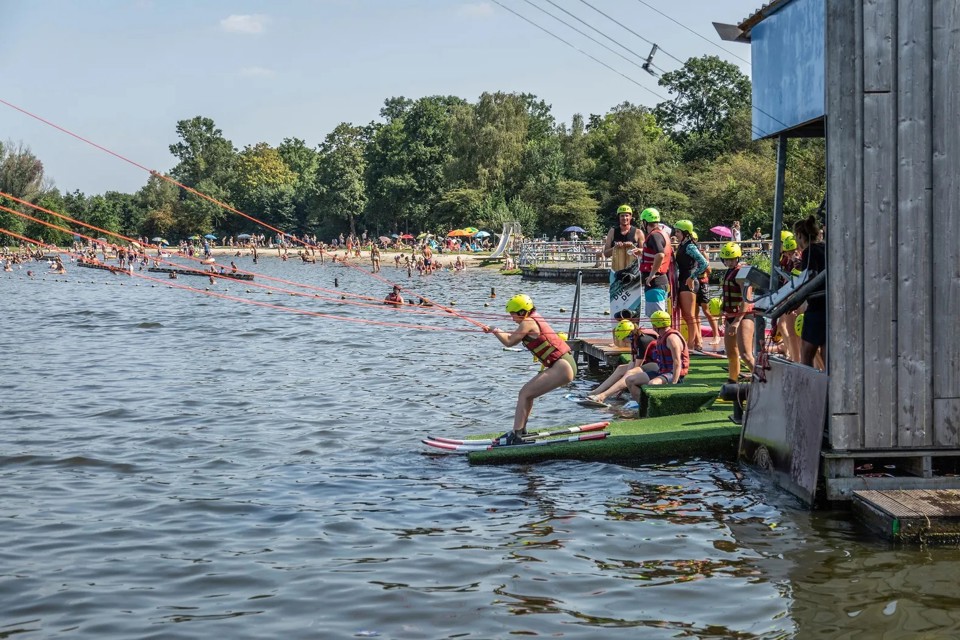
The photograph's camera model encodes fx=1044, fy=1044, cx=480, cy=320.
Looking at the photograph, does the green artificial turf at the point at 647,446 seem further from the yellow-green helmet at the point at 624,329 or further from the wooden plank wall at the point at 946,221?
the yellow-green helmet at the point at 624,329

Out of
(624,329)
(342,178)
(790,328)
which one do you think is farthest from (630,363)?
(342,178)

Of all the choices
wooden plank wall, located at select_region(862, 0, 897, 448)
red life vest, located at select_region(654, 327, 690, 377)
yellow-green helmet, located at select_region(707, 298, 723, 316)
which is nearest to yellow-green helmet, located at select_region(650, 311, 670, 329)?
red life vest, located at select_region(654, 327, 690, 377)

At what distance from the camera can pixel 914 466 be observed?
9.98 m

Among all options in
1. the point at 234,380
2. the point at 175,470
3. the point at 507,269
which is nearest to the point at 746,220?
the point at 507,269

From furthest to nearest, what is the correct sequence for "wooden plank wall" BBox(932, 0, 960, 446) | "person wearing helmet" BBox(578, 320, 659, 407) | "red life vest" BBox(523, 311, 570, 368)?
"person wearing helmet" BBox(578, 320, 659, 407), "red life vest" BBox(523, 311, 570, 368), "wooden plank wall" BBox(932, 0, 960, 446)

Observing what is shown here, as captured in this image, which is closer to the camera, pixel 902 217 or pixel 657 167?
pixel 902 217

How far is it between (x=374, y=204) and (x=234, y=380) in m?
98.6

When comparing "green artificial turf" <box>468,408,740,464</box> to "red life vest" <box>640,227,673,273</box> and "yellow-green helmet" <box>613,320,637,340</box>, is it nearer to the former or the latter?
"red life vest" <box>640,227,673,273</box>

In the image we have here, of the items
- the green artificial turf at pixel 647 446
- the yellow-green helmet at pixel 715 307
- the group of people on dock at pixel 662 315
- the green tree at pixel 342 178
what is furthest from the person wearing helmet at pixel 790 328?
the green tree at pixel 342 178

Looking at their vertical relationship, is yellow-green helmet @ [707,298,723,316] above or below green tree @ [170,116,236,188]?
below

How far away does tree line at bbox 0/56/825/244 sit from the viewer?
68562 millimetres

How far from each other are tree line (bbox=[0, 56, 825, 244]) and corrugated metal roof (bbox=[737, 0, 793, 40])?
31.9 m

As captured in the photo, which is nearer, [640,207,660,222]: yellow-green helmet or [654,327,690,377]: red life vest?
[654,327,690,377]: red life vest

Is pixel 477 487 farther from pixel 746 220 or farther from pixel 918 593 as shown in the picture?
pixel 746 220
